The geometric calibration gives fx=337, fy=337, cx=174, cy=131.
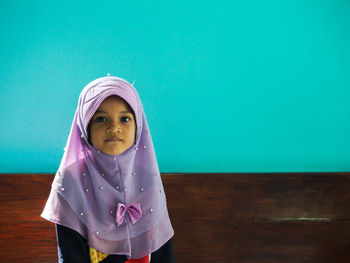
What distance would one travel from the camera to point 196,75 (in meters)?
1.50

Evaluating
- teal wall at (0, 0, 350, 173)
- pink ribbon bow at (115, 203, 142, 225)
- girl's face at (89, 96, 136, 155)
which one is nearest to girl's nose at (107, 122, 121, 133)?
girl's face at (89, 96, 136, 155)

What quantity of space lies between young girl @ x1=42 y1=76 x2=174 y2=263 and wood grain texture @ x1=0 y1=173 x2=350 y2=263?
0.35m

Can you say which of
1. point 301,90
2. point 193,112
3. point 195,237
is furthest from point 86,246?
point 301,90

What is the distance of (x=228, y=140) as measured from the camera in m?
1.52

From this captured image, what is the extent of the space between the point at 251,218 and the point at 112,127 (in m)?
0.79

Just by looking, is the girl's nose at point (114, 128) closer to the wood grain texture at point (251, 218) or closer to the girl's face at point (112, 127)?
the girl's face at point (112, 127)

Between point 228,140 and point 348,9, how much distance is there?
80 cm

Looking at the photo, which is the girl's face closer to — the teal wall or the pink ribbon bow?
the pink ribbon bow

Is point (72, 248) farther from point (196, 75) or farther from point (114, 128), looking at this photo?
point (196, 75)

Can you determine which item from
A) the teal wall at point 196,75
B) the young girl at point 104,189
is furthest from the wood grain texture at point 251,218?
the young girl at point 104,189

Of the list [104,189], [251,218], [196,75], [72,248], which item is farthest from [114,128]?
[251,218]

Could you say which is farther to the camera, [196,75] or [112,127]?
[196,75]

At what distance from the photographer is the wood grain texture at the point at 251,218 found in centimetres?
145

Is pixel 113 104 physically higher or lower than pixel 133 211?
higher
